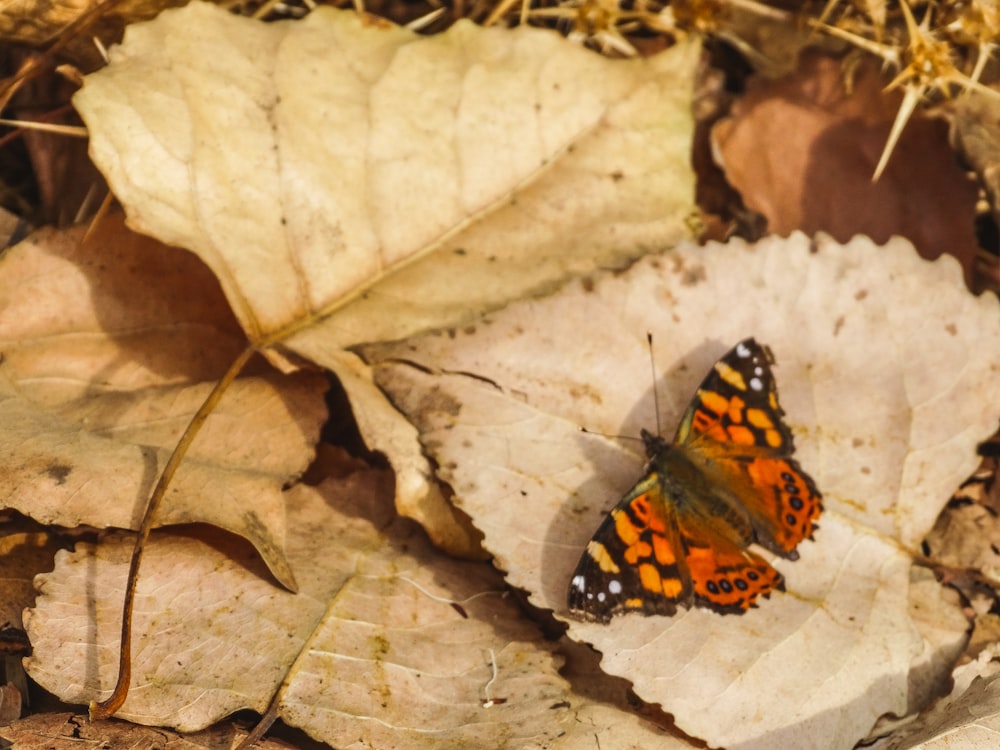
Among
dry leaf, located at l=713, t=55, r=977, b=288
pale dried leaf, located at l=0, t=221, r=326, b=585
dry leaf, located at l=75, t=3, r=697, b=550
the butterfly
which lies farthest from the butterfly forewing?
dry leaf, located at l=713, t=55, r=977, b=288

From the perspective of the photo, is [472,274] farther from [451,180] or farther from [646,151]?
[646,151]

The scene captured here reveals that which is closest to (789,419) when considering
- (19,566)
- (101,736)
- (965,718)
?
(965,718)

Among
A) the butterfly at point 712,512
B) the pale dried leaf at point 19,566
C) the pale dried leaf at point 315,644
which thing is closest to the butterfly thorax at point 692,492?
the butterfly at point 712,512

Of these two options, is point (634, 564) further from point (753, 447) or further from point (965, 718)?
point (965, 718)

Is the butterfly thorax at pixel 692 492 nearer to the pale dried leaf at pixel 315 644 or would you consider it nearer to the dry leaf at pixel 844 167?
the pale dried leaf at pixel 315 644

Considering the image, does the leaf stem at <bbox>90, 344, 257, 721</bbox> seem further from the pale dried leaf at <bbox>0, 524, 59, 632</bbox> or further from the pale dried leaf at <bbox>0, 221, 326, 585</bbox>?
the pale dried leaf at <bbox>0, 524, 59, 632</bbox>

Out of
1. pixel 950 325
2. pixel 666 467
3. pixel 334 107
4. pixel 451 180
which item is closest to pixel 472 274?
pixel 451 180
